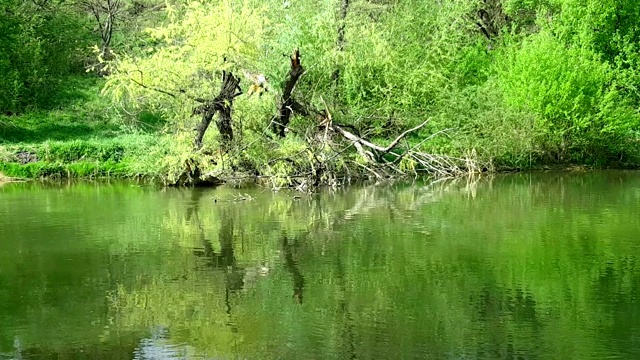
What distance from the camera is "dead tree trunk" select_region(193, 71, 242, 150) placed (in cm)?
2125

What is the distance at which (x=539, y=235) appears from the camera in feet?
43.4

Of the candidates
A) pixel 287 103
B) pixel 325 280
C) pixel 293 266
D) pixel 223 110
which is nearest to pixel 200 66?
pixel 223 110

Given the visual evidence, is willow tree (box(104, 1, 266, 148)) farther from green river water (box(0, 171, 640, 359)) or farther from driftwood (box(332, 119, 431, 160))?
green river water (box(0, 171, 640, 359))

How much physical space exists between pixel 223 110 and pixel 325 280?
39.6ft

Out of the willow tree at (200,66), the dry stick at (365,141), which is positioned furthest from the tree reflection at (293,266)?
the dry stick at (365,141)

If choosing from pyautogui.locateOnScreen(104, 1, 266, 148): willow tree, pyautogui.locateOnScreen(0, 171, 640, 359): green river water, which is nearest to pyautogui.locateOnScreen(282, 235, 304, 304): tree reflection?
pyautogui.locateOnScreen(0, 171, 640, 359): green river water

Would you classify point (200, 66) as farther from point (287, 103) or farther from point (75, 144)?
point (75, 144)

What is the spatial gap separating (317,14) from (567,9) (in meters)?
10.8

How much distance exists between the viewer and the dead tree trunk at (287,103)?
2132cm

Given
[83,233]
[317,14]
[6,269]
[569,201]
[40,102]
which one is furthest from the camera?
[40,102]

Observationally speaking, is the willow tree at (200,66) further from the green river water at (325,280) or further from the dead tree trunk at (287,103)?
the green river water at (325,280)

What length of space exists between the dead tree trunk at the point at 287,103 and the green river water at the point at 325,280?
15.6 ft

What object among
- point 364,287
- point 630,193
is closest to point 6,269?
point 364,287

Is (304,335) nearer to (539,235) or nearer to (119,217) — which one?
(539,235)
